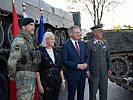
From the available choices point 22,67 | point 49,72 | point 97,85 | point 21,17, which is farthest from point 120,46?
point 22,67

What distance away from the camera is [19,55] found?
2.63 metres

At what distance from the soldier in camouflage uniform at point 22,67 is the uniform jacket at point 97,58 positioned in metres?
1.67

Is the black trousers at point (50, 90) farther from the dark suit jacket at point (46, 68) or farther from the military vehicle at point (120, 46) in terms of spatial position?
the military vehicle at point (120, 46)

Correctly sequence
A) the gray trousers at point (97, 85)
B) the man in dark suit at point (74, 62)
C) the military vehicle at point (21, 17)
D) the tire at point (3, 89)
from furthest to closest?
the military vehicle at point (21, 17) < the tire at point (3, 89) < the gray trousers at point (97, 85) < the man in dark suit at point (74, 62)

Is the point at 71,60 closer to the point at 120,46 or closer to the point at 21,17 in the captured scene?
the point at 21,17

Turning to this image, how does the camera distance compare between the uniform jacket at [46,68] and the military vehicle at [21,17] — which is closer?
the uniform jacket at [46,68]

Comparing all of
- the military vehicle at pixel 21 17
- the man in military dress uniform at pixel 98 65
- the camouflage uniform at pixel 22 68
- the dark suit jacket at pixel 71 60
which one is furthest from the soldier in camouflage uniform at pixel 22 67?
the military vehicle at pixel 21 17

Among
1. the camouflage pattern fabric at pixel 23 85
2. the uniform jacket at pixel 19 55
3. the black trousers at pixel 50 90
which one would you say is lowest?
the black trousers at pixel 50 90

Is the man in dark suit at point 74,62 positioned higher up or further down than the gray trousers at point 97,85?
higher up

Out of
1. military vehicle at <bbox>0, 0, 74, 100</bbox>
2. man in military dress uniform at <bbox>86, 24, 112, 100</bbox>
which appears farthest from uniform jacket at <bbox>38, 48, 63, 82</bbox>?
military vehicle at <bbox>0, 0, 74, 100</bbox>

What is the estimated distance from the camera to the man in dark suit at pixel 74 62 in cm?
366

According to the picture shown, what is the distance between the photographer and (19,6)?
6973 millimetres

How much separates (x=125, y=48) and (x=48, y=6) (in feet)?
16.8

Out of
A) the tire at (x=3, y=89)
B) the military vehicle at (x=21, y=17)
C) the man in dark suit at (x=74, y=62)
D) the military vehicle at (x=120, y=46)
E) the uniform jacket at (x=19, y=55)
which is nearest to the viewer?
the uniform jacket at (x=19, y=55)
